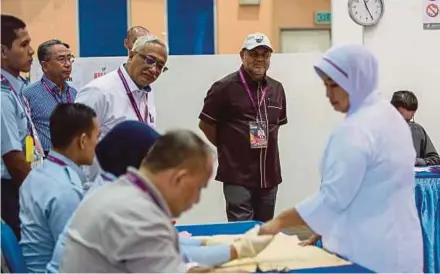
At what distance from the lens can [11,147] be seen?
255 cm

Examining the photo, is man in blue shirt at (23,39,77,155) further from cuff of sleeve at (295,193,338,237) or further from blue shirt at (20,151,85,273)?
cuff of sleeve at (295,193,338,237)

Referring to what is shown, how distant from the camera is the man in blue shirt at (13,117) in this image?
8.37 ft

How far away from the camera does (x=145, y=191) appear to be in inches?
57.4

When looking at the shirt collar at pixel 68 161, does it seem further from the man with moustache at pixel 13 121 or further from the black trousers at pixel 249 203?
the black trousers at pixel 249 203

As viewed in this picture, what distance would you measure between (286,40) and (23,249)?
22.3 ft

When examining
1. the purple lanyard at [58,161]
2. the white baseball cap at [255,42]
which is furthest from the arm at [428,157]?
the purple lanyard at [58,161]

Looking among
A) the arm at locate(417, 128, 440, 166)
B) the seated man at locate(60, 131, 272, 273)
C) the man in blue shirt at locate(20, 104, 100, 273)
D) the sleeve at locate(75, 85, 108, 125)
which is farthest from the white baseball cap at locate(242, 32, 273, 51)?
the seated man at locate(60, 131, 272, 273)

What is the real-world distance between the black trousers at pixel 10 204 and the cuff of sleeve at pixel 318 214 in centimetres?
113

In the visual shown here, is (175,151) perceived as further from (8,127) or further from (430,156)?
(430,156)

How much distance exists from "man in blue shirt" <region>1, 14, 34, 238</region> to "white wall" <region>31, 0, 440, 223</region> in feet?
8.05

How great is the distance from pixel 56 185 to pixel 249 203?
6.28ft

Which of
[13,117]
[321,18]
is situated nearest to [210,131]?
[13,117]

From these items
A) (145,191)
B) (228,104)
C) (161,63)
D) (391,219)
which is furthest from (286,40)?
(145,191)

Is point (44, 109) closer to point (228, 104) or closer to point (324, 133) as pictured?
point (228, 104)
